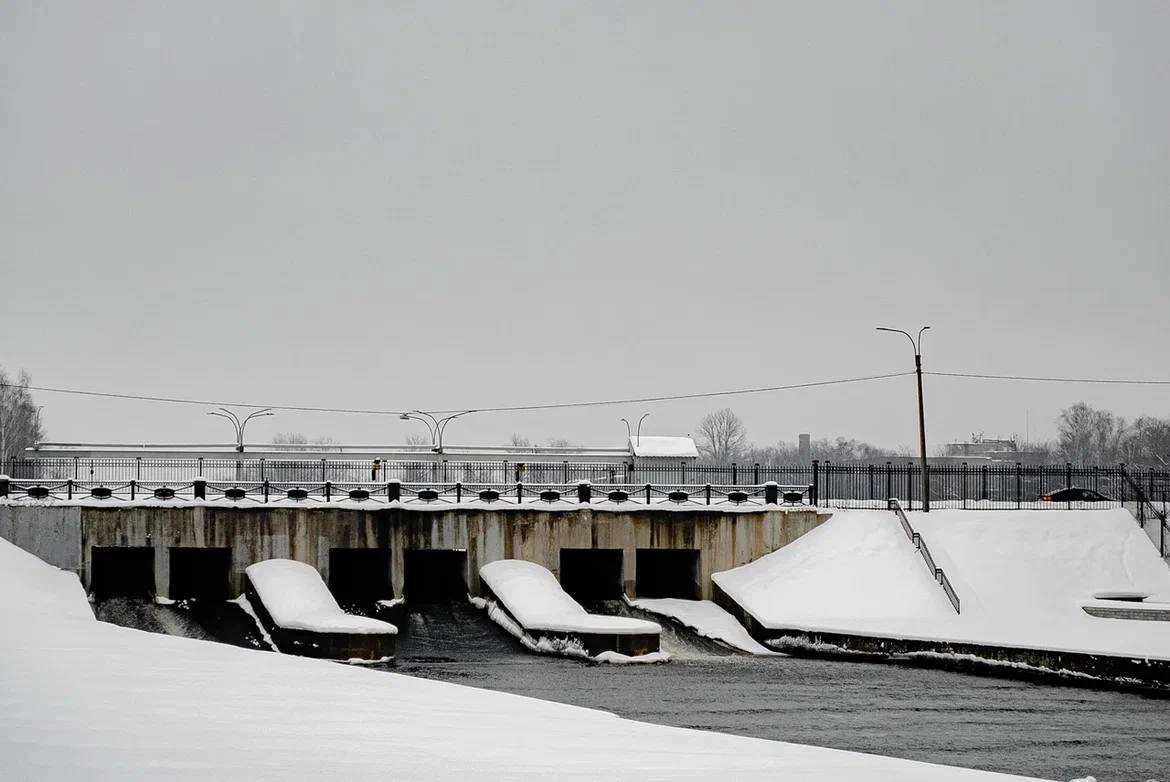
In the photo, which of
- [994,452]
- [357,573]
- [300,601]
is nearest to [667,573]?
[357,573]

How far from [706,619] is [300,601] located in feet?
44.8

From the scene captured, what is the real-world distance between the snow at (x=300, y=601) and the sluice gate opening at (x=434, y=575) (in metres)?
5.03

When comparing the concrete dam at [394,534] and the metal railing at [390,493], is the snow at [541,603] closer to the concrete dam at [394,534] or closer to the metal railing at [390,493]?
the concrete dam at [394,534]

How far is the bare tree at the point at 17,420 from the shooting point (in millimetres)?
109312

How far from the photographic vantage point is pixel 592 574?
52.9 metres

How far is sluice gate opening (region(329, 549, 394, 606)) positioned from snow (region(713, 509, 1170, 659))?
14.2 m

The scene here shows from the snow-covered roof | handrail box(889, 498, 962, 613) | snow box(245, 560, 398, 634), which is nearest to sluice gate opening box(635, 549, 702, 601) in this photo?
handrail box(889, 498, 962, 613)

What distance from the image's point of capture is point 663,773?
11391 mm

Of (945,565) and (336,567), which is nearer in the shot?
(945,565)

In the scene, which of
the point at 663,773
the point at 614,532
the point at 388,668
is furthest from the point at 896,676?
the point at 663,773

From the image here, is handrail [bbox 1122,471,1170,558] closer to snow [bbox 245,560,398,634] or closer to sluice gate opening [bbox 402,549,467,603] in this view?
sluice gate opening [bbox 402,549,467,603]

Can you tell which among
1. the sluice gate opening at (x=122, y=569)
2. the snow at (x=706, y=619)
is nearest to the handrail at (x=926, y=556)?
the snow at (x=706, y=619)

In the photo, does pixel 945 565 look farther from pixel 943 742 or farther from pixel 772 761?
pixel 772 761

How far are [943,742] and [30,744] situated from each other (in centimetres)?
1762
